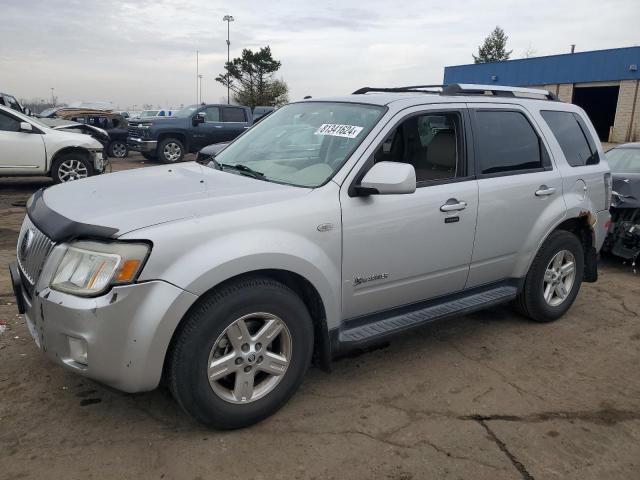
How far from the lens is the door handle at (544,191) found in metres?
4.12

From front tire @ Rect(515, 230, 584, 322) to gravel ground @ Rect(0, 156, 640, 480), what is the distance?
38cm

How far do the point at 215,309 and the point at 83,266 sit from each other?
2.08 ft

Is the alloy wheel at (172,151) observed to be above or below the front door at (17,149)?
below

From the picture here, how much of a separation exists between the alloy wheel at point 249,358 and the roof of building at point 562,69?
34.4 m

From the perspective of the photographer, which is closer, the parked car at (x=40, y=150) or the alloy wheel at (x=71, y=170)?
the parked car at (x=40, y=150)

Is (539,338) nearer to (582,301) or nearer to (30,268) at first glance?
(582,301)

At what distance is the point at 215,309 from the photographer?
8.52 feet

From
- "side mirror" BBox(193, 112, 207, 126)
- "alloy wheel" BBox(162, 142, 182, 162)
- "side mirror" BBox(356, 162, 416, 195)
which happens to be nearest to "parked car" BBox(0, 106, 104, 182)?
"side mirror" BBox(193, 112, 207, 126)

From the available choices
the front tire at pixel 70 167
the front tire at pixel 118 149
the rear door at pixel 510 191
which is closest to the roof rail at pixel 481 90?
the rear door at pixel 510 191

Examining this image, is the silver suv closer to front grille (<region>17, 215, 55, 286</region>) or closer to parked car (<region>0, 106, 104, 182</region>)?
front grille (<region>17, 215, 55, 286</region>)

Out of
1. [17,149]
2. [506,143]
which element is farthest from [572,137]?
[17,149]

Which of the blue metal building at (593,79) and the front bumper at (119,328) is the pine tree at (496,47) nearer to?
the blue metal building at (593,79)

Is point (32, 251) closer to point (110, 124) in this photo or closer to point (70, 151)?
point (70, 151)

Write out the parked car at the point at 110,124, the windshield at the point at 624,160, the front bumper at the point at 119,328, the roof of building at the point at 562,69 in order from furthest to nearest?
the roof of building at the point at 562,69 → the parked car at the point at 110,124 → the windshield at the point at 624,160 → the front bumper at the point at 119,328
